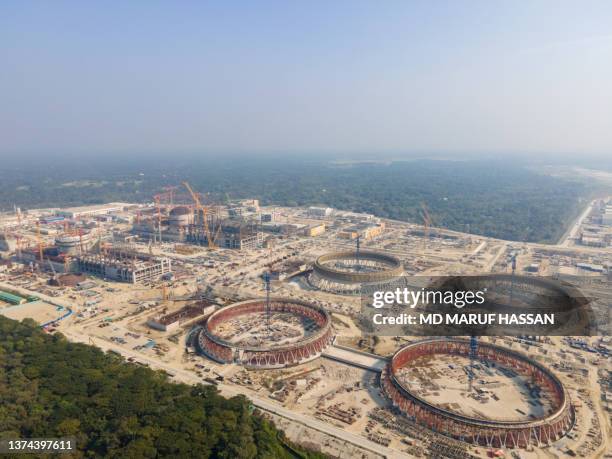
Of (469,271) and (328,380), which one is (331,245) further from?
(328,380)

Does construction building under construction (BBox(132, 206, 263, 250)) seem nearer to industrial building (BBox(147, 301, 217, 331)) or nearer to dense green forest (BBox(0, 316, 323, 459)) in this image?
industrial building (BBox(147, 301, 217, 331))

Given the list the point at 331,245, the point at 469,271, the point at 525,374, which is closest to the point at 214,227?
the point at 331,245

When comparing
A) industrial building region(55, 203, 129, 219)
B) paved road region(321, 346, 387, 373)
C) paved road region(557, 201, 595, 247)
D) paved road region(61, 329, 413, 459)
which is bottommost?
paved road region(557, 201, 595, 247)

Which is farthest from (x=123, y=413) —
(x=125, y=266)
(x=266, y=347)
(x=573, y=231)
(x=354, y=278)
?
(x=573, y=231)

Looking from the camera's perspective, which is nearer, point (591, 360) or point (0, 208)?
point (591, 360)

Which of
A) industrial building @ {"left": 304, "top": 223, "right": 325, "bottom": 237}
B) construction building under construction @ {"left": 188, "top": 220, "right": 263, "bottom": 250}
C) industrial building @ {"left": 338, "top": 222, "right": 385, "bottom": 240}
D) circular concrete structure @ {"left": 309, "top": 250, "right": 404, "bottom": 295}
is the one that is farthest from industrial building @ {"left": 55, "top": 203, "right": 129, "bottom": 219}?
circular concrete structure @ {"left": 309, "top": 250, "right": 404, "bottom": 295}

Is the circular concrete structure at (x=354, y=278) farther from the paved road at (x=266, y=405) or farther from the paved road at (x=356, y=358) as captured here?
the paved road at (x=266, y=405)

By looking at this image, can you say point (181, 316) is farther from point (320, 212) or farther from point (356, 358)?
point (320, 212)

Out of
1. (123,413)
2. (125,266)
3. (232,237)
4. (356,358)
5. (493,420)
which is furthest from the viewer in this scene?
(232,237)
